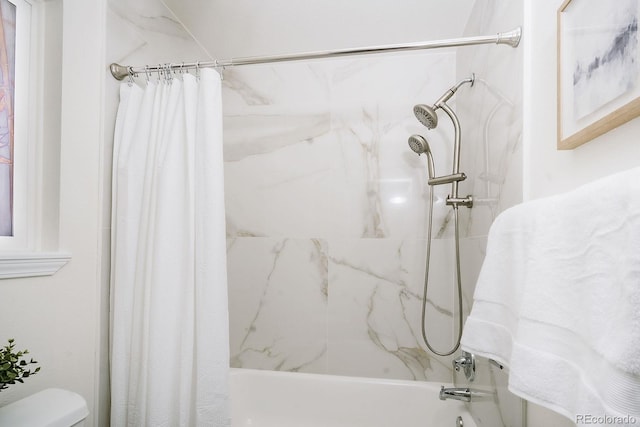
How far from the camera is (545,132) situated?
1.03 metres

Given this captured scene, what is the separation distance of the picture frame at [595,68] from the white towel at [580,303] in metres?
0.17

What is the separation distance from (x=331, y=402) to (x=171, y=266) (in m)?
1.13

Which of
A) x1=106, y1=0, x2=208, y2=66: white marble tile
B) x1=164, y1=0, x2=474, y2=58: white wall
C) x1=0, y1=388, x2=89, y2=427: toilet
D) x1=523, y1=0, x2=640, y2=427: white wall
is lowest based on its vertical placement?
x1=0, y1=388, x2=89, y2=427: toilet

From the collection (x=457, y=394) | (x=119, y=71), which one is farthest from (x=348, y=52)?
(x=457, y=394)

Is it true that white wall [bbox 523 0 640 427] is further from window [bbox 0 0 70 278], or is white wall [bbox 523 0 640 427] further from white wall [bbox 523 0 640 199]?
window [bbox 0 0 70 278]

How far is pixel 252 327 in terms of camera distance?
2.13 metres

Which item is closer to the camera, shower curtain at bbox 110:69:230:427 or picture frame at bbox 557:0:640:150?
picture frame at bbox 557:0:640:150

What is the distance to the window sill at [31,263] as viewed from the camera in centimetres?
107

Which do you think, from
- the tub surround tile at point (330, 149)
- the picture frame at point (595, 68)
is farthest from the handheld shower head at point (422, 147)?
the picture frame at point (595, 68)

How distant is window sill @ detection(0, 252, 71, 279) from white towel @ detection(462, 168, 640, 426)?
128cm

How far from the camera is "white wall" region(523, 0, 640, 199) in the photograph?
32.2 inches

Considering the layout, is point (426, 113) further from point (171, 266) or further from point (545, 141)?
point (171, 266)

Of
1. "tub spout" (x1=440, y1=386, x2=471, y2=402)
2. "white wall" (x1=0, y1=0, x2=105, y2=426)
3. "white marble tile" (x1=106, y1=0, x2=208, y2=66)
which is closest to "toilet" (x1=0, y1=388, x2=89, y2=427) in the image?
"white wall" (x1=0, y1=0, x2=105, y2=426)

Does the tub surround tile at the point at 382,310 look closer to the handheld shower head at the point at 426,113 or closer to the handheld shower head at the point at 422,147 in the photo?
the handheld shower head at the point at 422,147
